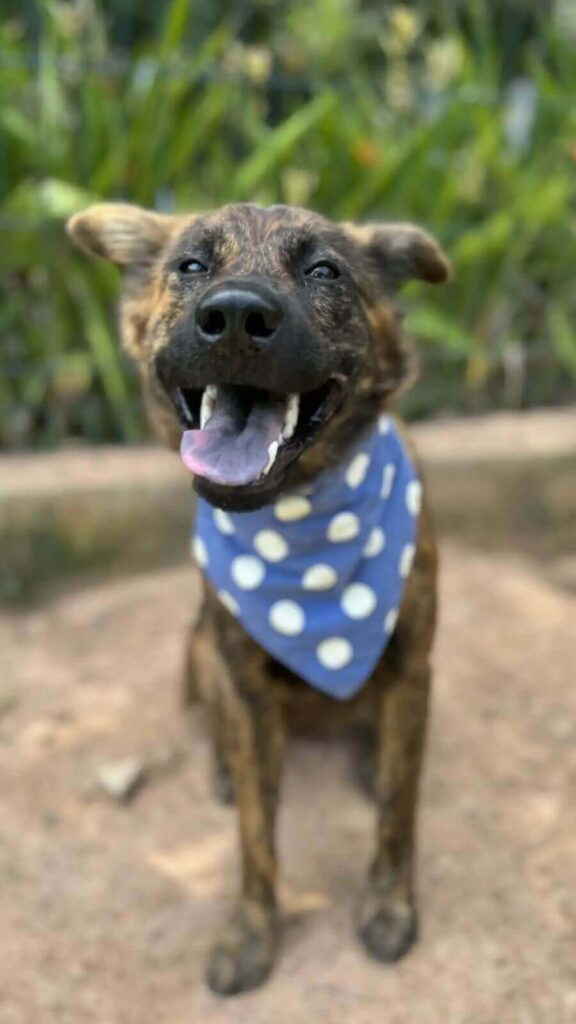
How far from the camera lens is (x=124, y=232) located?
1.99 meters

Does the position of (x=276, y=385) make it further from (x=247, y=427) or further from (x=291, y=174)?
(x=291, y=174)

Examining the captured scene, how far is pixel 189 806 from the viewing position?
251 centimetres

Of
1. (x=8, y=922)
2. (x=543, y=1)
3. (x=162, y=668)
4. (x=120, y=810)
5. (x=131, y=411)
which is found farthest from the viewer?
(x=543, y=1)

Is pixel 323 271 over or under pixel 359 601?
over

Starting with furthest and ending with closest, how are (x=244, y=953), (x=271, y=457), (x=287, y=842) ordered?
1. (x=287, y=842)
2. (x=244, y=953)
3. (x=271, y=457)

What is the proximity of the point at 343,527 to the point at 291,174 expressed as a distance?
2.22 metres

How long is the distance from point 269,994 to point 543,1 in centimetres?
539

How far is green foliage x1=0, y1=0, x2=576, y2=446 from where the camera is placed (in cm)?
352

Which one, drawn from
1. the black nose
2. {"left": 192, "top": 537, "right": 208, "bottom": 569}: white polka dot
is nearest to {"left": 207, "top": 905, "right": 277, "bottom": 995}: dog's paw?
{"left": 192, "top": 537, "right": 208, "bottom": 569}: white polka dot

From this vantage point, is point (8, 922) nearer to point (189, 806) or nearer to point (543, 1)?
point (189, 806)

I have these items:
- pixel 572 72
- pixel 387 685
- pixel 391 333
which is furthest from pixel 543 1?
pixel 387 685

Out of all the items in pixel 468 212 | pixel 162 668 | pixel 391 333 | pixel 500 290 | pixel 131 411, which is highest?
pixel 391 333

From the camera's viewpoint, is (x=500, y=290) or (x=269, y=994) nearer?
(x=269, y=994)

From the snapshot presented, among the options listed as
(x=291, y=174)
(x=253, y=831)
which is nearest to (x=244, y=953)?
(x=253, y=831)
